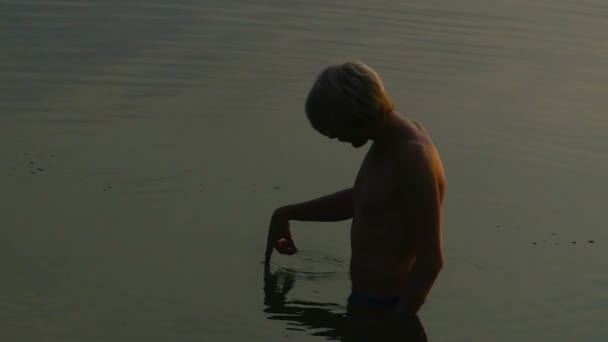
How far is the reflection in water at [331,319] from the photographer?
618 centimetres

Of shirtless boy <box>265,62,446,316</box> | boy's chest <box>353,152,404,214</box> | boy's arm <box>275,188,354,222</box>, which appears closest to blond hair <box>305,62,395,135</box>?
shirtless boy <box>265,62,446,316</box>

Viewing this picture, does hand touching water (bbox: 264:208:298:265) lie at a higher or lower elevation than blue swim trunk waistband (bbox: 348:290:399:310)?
Result: higher

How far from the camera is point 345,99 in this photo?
530 cm

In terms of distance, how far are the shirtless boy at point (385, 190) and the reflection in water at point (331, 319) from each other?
117 mm

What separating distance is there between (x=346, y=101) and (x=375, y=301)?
113 centimetres

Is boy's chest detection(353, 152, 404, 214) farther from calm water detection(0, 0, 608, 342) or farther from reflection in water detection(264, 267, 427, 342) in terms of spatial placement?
calm water detection(0, 0, 608, 342)

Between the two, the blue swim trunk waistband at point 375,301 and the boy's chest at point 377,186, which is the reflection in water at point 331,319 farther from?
the boy's chest at point 377,186

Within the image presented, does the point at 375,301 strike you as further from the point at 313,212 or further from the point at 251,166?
the point at 251,166

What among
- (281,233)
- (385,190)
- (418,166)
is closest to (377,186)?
(385,190)

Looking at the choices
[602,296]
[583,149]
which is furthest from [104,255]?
[583,149]

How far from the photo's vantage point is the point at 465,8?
53.4 ft

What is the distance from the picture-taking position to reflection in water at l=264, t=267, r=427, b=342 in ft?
20.3

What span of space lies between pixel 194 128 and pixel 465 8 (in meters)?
6.89

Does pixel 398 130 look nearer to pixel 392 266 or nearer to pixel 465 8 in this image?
pixel 392 266
